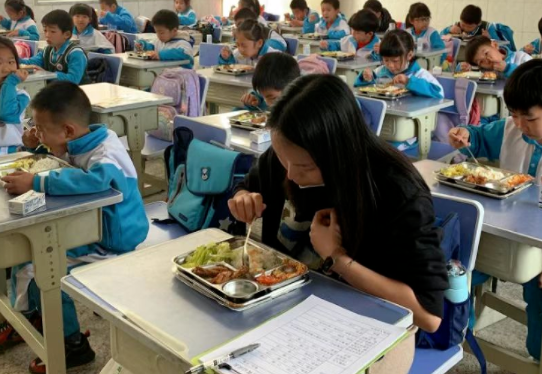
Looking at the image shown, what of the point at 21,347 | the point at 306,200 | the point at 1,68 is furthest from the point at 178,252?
the point at 1,68

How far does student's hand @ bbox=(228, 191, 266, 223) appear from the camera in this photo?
1753 mm

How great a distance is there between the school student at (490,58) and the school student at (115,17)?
19.3 feet

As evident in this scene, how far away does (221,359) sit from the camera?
119cm

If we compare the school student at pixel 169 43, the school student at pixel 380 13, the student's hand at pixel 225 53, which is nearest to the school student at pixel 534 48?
the school student at pixel 380 13

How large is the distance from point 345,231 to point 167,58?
4.57 metres

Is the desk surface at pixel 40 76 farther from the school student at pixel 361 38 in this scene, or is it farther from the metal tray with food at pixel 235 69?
the school student at pixel 361 38

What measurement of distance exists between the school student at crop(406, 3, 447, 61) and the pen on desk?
6433 mm

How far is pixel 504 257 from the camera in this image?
2.12 meters

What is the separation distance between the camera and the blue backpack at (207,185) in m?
2.49

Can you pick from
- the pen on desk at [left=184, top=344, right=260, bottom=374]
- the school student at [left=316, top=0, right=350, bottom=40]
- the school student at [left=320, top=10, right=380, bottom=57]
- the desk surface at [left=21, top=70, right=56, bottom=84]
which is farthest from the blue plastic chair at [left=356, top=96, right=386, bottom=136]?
the school student at [left=316, top=0, right=350, bottom=40]

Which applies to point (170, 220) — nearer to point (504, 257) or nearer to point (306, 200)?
point (306, 200)

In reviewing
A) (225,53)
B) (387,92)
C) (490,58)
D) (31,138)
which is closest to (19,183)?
(31,138)

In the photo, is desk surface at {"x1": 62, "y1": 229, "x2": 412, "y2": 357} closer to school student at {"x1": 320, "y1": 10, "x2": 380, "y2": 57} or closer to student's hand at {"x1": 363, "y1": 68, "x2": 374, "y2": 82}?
student's hand at {"x1": 363, "y1": 68, "x2": 374, "y2": 82}

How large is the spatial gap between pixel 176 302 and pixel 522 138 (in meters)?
1.81
